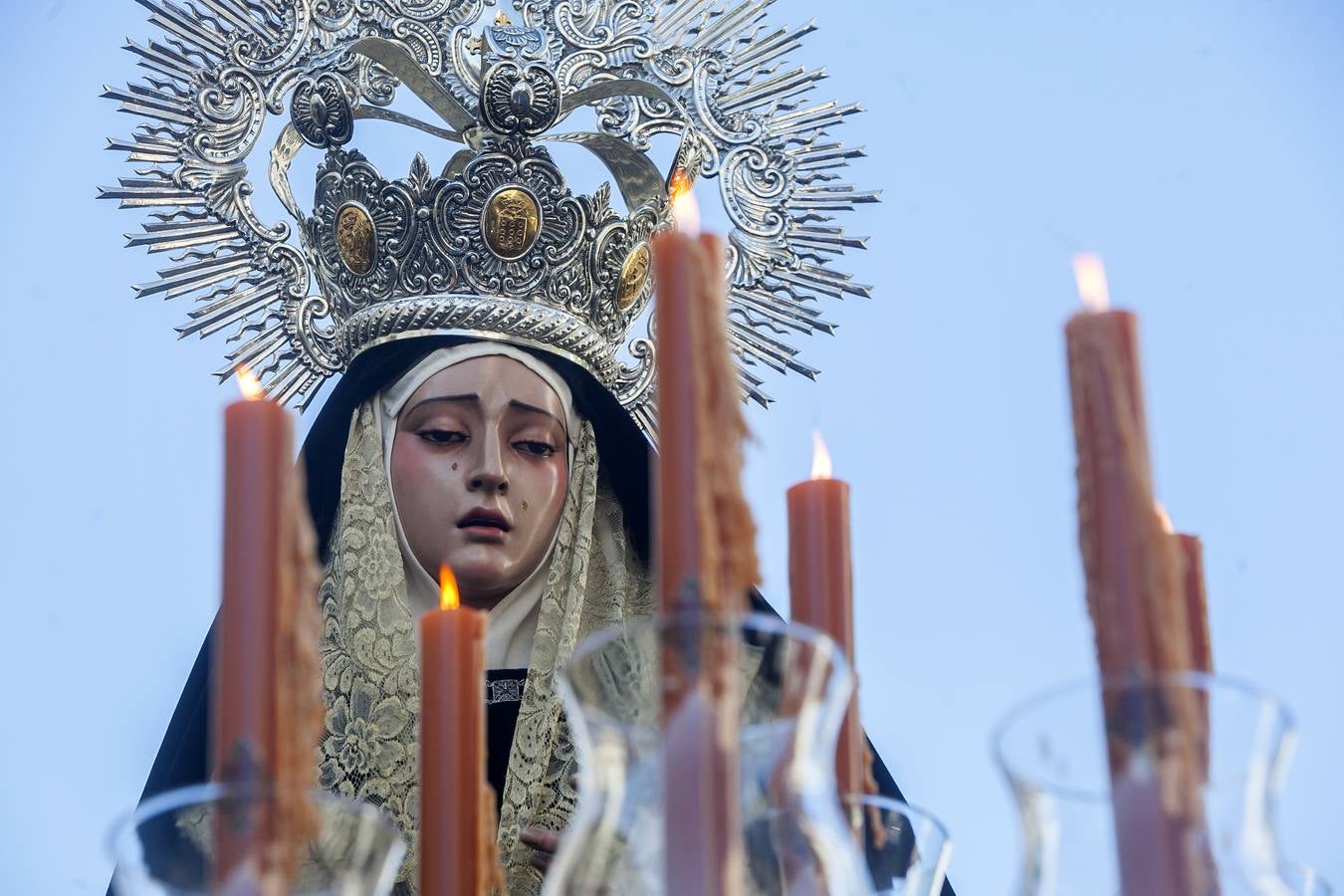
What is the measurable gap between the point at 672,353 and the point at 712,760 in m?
0.26

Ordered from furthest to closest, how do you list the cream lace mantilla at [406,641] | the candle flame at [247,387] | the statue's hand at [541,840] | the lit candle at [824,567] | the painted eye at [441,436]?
the painted eye at [441,436] → the cream lace mantilla at [406,641] → the statue's hand at [541,840] → the lit candle at [824,567] → the candle flame at [247,387]

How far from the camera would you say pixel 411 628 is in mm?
3672

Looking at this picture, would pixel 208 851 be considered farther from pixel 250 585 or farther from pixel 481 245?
pixel 481 245

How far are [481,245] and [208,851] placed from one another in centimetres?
270

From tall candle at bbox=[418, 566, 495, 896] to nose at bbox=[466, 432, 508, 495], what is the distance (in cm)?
196

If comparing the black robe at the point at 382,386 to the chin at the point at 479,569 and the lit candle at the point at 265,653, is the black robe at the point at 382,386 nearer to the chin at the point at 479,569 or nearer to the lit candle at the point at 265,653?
the chin at the point at 479,569

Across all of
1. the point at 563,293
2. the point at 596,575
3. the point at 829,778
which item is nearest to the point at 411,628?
the point at 596,575

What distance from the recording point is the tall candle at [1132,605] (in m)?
1.31

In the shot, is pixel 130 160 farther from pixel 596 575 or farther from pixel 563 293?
pixel 596 575

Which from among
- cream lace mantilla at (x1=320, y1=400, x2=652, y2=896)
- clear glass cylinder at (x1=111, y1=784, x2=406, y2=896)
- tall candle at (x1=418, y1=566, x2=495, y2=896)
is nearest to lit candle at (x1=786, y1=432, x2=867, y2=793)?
tall candle at (x1=418, y1=566, x2=495, y2=896)

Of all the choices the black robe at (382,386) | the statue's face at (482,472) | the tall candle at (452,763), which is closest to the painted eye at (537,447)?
the statue's face at (482,472)

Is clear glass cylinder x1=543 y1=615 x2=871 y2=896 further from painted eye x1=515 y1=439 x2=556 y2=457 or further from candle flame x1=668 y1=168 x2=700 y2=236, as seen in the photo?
painted eye x1=515 y1=439 x2=556 y2=457

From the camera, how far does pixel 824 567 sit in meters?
1.73

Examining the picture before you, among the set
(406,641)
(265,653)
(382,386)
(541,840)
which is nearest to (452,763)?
(265,653)
